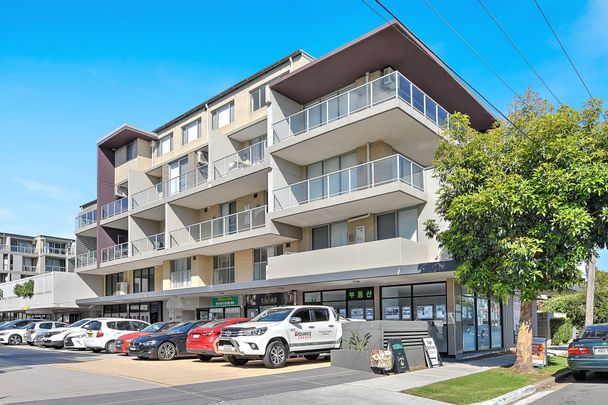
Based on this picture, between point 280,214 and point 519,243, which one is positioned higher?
point 280,214

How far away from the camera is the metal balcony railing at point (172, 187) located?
32.9m

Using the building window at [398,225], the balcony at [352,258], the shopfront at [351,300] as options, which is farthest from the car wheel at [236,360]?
the building window at [398,225]

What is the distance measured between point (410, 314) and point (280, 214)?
7.39m

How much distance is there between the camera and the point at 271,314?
18.4 meters

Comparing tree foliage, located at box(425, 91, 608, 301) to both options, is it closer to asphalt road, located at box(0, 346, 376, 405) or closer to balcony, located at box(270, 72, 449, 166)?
asphalt road, located at box(0, 346, 376, 405)

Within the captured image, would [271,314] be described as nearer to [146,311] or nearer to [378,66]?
[378,66]

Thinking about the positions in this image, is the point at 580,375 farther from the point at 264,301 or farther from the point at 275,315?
the point at 264,301

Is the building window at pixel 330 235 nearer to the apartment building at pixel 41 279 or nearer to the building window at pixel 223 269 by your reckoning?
the building window at pixel 223 269

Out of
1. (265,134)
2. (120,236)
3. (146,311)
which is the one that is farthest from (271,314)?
(120,236)

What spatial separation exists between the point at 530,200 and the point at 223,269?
2131cm

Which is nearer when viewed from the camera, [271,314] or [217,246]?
[271,314]

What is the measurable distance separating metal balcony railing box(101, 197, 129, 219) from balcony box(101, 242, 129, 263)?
2404 millimetres

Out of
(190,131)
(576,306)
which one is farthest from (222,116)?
(576,306)

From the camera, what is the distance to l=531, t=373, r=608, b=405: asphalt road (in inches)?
472
